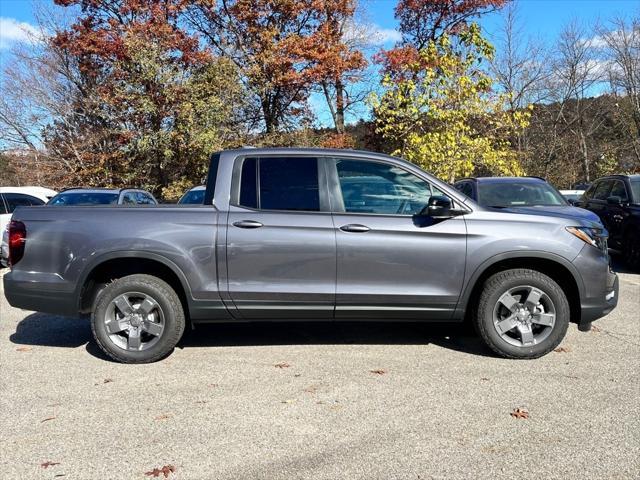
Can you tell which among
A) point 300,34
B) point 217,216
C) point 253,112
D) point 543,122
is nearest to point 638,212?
point 217,216

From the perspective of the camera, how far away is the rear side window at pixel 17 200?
1141 centimetres

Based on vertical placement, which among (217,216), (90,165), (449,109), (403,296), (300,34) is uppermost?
(300,34)

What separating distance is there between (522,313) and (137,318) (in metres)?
3.45

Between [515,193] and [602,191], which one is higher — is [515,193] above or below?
below

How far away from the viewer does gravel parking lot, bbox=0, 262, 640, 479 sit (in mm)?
3059

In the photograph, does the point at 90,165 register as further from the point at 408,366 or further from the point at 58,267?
the point at 408,366

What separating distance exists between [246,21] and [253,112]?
3.53m

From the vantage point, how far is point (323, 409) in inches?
149

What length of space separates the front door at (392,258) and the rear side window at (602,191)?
7.57 metres

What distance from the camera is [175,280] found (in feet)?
16.1

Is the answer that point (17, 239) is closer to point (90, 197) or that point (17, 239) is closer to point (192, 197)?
point (192, 197)

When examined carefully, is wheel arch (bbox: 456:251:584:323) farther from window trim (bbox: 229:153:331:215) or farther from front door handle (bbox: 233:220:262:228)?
front door handle (bbox: 233:220:262:228)

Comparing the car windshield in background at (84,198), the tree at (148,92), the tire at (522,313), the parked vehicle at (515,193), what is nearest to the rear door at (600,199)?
the parked vehicle at (515,193)

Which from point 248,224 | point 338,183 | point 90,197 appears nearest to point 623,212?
point 338,183
